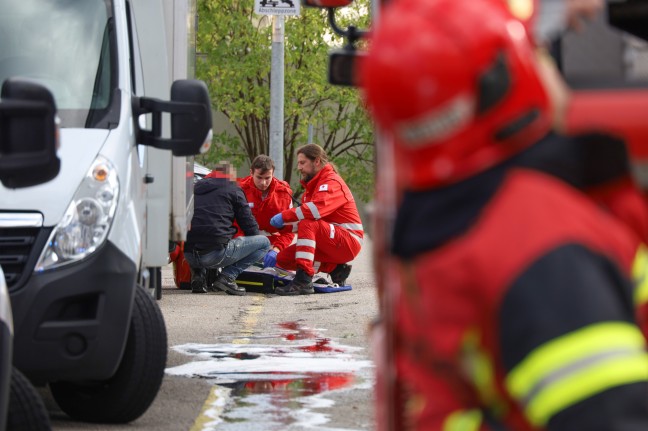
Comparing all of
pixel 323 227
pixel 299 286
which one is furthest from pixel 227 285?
pixel 323 227

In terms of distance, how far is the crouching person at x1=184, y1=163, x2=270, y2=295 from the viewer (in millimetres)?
15016

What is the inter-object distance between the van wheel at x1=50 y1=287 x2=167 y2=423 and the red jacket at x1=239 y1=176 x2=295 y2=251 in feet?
31.7

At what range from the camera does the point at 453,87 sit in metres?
1.91

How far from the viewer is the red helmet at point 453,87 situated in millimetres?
1905

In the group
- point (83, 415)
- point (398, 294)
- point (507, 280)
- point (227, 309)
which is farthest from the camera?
point (227, 309)

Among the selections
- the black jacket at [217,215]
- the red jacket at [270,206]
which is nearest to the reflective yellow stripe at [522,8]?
the black jacket at [217,215]

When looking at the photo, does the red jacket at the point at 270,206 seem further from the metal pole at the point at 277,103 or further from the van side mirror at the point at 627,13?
the van side mirror at the point at 627,13

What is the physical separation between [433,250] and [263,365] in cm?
715

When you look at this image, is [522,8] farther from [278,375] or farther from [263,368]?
[263,368]

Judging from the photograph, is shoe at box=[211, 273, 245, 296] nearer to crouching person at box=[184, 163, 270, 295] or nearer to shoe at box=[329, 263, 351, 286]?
crouching person at box=[184, 163, 270, 295]

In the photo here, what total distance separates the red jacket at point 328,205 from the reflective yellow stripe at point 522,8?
13007 mm

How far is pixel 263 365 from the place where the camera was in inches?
357

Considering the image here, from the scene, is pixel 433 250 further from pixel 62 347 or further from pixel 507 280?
pixel 62 347

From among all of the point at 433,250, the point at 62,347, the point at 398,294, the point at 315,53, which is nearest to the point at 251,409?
the point at 62,347
